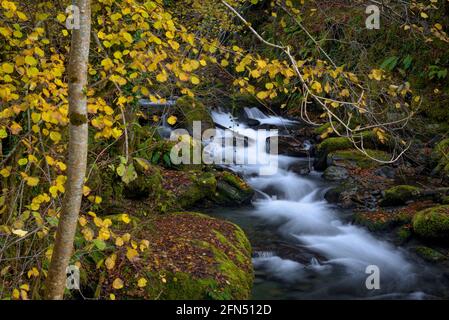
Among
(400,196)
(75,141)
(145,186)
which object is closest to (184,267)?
(75,141)

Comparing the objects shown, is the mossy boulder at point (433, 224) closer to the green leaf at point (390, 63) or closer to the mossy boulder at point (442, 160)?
the mossy boulder at point (442, 160)

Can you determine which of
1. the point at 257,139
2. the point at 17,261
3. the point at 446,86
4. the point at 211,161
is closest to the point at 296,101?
the point at 257,139

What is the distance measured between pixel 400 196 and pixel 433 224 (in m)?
2.04

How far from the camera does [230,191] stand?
10641 mm

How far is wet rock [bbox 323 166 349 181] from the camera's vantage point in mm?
12180

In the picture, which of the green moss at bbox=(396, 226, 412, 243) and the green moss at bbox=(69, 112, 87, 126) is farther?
the green moss at bbox=(396, 226, 412, 243)

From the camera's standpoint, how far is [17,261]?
426 centimetres

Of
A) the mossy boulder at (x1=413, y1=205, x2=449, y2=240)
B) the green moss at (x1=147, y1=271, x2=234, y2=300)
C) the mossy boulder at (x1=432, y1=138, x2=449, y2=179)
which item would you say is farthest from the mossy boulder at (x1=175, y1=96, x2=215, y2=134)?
the green moss at (x1=147, y1=271, x2=234, y2=300)

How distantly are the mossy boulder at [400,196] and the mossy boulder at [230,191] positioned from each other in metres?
3.26

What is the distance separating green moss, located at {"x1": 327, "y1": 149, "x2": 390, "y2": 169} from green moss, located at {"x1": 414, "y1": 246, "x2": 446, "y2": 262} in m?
4.56

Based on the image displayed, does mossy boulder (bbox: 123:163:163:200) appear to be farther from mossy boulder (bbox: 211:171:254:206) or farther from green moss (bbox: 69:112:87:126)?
green moss (bbox: 69:112:87:126)

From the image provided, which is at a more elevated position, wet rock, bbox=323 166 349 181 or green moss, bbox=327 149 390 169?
green moss, bbox=327 149 390 169

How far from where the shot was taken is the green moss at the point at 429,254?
7730mm
